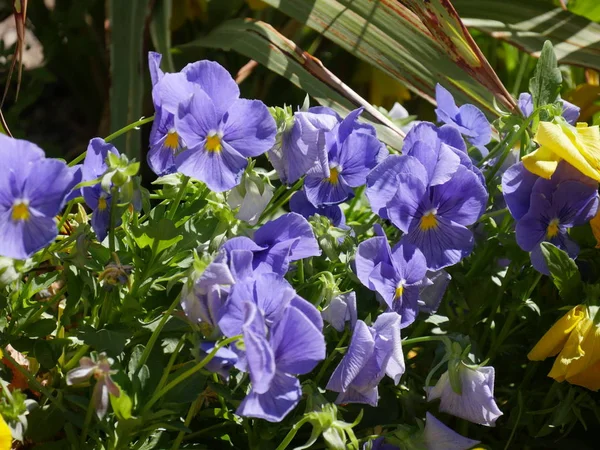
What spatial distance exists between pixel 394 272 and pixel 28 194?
0.33 meters

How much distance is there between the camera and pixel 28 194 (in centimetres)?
65

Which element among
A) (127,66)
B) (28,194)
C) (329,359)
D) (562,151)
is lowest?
(127,66)

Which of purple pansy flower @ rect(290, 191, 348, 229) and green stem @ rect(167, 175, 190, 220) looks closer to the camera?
green stem @ rect(167, 175, 190, 220)

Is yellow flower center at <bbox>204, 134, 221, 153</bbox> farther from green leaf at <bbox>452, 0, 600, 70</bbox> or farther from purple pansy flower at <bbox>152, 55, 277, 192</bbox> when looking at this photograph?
green leaf at <bbox>452, 0, 600, 70</bbox>

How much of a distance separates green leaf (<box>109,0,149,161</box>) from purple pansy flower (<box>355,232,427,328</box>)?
636 millimetres

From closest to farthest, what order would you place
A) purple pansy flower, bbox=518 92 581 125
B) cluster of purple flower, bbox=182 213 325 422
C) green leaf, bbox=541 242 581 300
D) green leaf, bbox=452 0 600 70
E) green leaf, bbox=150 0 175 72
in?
1. cluster of purple flower, bbox=182 213 325 422
2. green leaf, bbox=541 242 581 300
3. purple pansy flower, bbox=518 92 581 125
4. green leaf, bbox=452 0 600 70
5. green leaf, bbox=150 0 175 72

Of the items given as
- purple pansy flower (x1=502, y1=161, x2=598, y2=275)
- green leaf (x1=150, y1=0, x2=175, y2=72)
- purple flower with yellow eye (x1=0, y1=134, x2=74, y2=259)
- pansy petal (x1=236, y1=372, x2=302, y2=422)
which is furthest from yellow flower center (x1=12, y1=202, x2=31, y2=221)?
green leaf (x1=150, y1=0, x2=175, y2=72)

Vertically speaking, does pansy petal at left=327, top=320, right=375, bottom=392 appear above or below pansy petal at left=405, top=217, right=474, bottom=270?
below

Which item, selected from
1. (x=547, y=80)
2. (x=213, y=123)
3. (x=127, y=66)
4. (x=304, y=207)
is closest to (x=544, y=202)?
(x=547, y=80)

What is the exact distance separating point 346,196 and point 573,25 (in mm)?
637

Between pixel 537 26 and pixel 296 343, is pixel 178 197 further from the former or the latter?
pixel 537 26

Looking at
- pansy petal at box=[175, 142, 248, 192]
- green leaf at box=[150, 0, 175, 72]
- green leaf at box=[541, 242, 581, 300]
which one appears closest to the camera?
pansy petal at box=[175, 142, 248, 192]

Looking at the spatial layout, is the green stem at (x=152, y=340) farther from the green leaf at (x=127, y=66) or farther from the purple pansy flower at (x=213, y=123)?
the green leaf at (x=127, y=66)

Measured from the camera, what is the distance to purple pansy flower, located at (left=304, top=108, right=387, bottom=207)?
0.86 m
